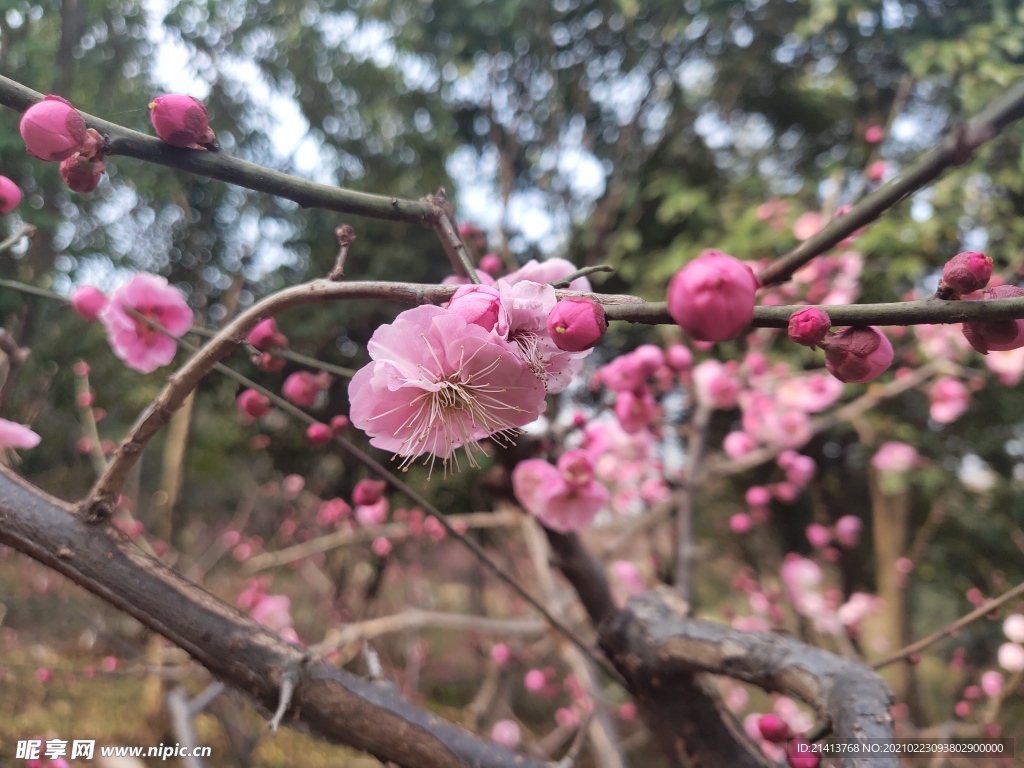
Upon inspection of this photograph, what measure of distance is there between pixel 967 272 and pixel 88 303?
1.00 metres

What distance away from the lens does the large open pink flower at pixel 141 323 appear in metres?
0.77

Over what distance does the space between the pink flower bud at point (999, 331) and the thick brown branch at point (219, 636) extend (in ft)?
1.91

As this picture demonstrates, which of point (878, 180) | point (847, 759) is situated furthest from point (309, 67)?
point (847, 759)

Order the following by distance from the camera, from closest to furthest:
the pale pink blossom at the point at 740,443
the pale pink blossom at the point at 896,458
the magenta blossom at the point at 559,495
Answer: the magenta blossom at the point at 559,495, the pale pink blossom at the point at 740,443, the pale pink blossom at the point at 896,458

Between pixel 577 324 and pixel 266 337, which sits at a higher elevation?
pixel 266 337

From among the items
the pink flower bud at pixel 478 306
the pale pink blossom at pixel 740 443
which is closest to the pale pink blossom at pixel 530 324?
the pink flower bud at pixel 478 306

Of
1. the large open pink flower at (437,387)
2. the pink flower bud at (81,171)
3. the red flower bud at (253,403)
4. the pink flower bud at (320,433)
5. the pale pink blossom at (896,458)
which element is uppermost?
the pale pink blossom at (896,458)

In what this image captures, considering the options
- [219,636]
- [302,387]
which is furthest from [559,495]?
[219,636]

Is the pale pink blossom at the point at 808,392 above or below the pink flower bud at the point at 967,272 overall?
above

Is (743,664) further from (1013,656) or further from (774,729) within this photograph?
(1013,656)

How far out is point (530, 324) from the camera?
40 cm

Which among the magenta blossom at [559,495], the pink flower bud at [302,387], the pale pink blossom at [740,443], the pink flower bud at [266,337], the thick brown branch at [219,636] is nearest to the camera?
the thick brown branch at [219,636]

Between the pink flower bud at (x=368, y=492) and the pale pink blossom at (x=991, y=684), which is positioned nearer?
the pink flower bud at (x=368, y=492)

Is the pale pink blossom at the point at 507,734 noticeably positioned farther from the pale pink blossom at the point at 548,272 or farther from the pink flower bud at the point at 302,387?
the pale pink blossom at the point at 548,272
